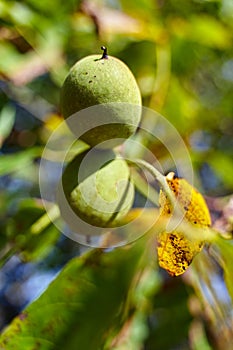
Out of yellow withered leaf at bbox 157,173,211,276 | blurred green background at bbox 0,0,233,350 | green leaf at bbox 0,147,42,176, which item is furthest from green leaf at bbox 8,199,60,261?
yellow withered leaf at bbox 157,173,211,276

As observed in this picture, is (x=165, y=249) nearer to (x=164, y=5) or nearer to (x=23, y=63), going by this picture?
(x=23, y=63)

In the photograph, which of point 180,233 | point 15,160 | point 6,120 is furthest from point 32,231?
point 180,233

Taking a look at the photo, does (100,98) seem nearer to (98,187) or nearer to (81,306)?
(98,187)

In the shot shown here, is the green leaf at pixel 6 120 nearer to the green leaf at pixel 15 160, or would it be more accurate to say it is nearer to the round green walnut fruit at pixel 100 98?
the green leaf at pixel 15 160

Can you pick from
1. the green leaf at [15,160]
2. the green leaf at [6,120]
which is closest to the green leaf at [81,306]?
the green leaf at [15,160]

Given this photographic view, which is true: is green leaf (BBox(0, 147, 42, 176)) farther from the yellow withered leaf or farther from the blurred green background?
the yellow withered leaf

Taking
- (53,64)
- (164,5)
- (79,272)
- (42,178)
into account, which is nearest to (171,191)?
(79,272)

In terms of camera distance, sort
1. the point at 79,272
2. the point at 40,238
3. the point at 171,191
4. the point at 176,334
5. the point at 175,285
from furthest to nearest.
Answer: the point at 176,334, the point at 175,285, the point at 40,238, the point at 79,272, the point at 171,191
